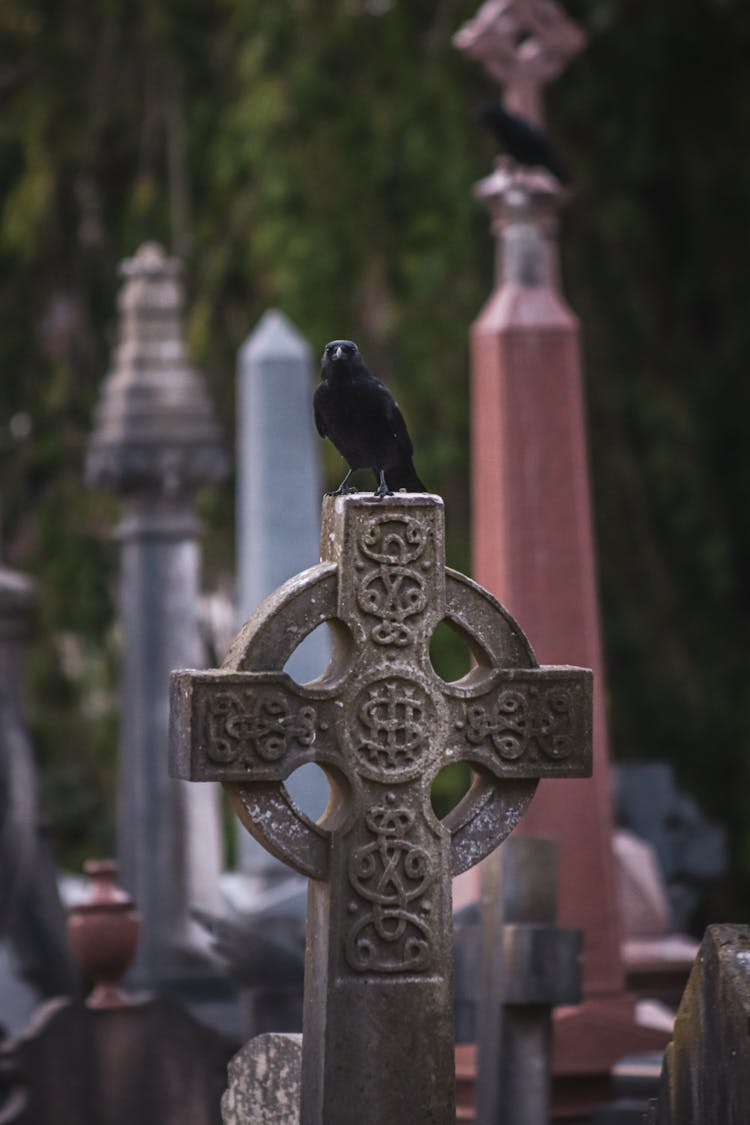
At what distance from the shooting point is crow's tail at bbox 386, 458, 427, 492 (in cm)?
516

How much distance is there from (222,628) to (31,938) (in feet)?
11.0

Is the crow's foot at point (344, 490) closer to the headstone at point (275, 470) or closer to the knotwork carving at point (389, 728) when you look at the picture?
the knotwork carving at point (389, 728)

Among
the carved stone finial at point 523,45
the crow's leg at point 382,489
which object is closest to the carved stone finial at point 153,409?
the carved stone finial at point 523,45

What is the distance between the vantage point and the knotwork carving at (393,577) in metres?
4.73

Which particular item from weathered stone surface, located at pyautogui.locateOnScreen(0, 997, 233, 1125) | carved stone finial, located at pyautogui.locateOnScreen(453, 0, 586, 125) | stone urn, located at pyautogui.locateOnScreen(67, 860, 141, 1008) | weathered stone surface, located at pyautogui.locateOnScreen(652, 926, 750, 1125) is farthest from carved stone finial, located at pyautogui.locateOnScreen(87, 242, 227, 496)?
weathered stone surface, located at pyautogui.locateOnScreen(652, 926, 750, 1125)

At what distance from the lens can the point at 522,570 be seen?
7668 mm

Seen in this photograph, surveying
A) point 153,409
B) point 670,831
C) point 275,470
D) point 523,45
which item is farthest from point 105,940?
point 670,831

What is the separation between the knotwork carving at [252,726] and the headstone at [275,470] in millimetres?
3567

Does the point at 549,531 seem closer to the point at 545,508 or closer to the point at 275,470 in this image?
the point at 545,508

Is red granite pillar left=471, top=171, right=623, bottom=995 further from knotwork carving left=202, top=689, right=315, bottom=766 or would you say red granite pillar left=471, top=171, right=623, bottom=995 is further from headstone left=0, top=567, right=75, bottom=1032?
knotwork carving left=202, top=689, right=315, bottom=766

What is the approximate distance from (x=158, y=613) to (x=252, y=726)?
4.50m

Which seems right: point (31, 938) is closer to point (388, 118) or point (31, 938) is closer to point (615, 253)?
point (388, 118)

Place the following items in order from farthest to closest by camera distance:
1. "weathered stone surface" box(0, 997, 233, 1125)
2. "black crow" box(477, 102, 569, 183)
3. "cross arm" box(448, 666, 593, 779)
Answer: "black crow" box(477, 102, 569, 183) < "weathered stone surface" box(0, 997, 233, 1125) < "cross arm" box(448, 666, 593, 779)

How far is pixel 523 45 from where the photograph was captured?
8.40 m
